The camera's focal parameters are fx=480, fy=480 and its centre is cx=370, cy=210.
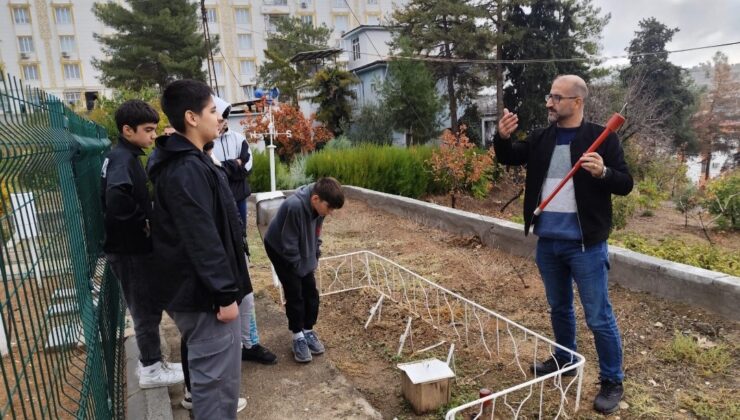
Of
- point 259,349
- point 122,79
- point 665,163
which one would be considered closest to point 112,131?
point 122,79

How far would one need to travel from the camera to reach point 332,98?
2005 cm

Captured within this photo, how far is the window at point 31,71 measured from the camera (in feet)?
131

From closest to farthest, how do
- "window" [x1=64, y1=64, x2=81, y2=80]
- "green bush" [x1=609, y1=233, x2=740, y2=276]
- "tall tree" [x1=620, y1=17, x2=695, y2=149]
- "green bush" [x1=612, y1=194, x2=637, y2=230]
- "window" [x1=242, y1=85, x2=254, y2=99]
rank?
"green bush" [x1=609, y1=233, x2=740, y2=276]
"green bush" [x1=612, y1=194, x2=637, y2=230]
"tall tree" [x1=620, y1=17, x2=695, y2=149]
"window" [x1=64, y1=64, x2=81, y2=80]
"window" [x1=242, y1=85, x2=254, y2=99]

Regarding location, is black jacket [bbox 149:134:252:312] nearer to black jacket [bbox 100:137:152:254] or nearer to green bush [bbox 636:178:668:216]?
black jacket [bbox 100:137:152:254]

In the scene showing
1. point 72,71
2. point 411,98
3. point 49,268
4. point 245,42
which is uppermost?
point 245,42

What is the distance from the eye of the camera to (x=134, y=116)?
8.93 ft

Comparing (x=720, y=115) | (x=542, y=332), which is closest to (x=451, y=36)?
(x=542, y=332)

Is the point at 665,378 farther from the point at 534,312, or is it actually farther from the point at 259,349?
the point at 259,349

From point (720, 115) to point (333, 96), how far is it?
1088 inches

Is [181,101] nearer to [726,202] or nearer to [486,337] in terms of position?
[486,337]

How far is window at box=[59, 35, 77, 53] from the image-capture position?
40.6m

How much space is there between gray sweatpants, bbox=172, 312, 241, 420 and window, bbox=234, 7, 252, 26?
46.8 m

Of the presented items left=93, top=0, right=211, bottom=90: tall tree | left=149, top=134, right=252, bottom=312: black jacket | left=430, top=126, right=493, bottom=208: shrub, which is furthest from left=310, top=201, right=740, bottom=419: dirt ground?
left=93, top=0, right=211, bottom=90: tall tree

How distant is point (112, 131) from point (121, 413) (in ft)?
49.9
